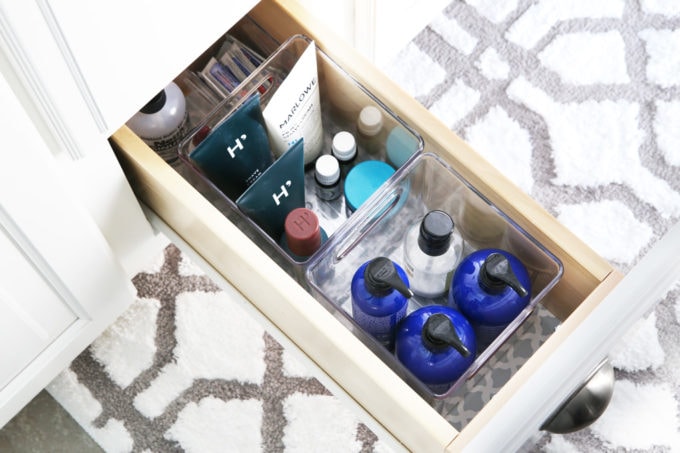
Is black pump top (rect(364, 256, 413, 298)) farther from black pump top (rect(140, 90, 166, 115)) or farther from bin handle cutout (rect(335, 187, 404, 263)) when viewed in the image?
black pump top (rect(140, 90, 166, 115))

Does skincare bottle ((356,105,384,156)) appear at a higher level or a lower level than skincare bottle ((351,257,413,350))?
higher

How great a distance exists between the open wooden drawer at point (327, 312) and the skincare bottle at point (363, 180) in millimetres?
62

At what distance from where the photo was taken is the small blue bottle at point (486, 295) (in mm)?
749

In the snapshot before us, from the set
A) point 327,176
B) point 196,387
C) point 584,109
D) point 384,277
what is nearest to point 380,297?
point 384,277

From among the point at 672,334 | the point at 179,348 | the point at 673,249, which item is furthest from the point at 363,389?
the point at 672,334

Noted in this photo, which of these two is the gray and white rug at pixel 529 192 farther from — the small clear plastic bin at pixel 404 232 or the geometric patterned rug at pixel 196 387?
the small clear plastic bin at pixel 404 232

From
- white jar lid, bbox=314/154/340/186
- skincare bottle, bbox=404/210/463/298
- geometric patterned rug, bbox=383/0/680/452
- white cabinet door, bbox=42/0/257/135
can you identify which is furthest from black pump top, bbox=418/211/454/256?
geometric patterned rug, bbox=383/0/680/452

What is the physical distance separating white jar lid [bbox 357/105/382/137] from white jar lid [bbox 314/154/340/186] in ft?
0.16

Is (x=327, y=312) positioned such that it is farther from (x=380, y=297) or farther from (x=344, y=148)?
(x=344, y=148)

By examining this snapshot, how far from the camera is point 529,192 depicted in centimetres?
122

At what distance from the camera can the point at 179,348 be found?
1137 millimetres

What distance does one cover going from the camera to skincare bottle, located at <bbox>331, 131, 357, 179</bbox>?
33.0 inches

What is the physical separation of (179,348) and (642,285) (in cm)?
76

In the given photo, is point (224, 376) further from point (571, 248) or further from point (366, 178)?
point (571, 248)
